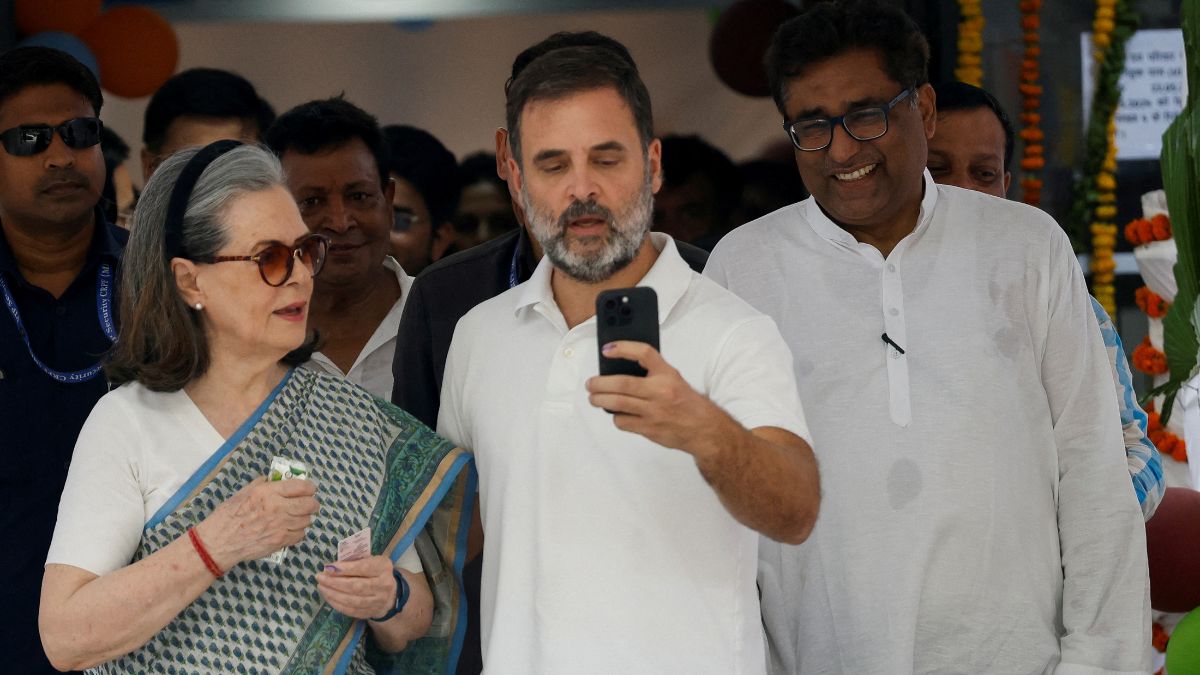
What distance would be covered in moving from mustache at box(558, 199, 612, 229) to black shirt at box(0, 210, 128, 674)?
117 cm

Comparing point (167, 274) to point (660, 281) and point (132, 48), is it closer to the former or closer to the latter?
point (660, 281)

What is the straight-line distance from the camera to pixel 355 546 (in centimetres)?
224

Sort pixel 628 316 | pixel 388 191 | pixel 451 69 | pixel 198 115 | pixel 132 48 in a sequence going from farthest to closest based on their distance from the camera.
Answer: pixel 451 69
pixel 132 48
pixel 198 115
pixel 388 191
pixel 628 316

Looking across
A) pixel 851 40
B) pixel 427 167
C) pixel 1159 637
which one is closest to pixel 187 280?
pixel 851 40

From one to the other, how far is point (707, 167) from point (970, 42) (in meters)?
0.97

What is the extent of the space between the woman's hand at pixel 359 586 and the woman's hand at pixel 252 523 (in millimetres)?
98

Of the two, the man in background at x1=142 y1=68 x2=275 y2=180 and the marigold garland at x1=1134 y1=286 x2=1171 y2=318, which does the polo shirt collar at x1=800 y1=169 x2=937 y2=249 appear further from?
the marigold garland at x1=1134 y1=286 x2=1171 y2=318

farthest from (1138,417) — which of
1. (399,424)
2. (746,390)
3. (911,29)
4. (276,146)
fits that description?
(276,146)

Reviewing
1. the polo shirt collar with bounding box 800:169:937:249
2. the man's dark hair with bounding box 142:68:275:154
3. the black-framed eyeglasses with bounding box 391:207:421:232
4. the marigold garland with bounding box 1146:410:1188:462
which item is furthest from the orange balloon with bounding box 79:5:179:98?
the marigold garland with bounding box 1146:410:1188:462

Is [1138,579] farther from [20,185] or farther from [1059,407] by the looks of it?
[20,185]

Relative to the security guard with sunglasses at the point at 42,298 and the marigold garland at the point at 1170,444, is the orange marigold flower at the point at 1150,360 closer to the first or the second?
the marigold garland at the point at 1170,444

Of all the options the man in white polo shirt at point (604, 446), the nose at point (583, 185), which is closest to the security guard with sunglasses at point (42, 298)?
the man in white polo shirt at point (604, 446)

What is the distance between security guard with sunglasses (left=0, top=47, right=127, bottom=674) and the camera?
300cm

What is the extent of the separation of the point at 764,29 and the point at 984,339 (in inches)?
108
